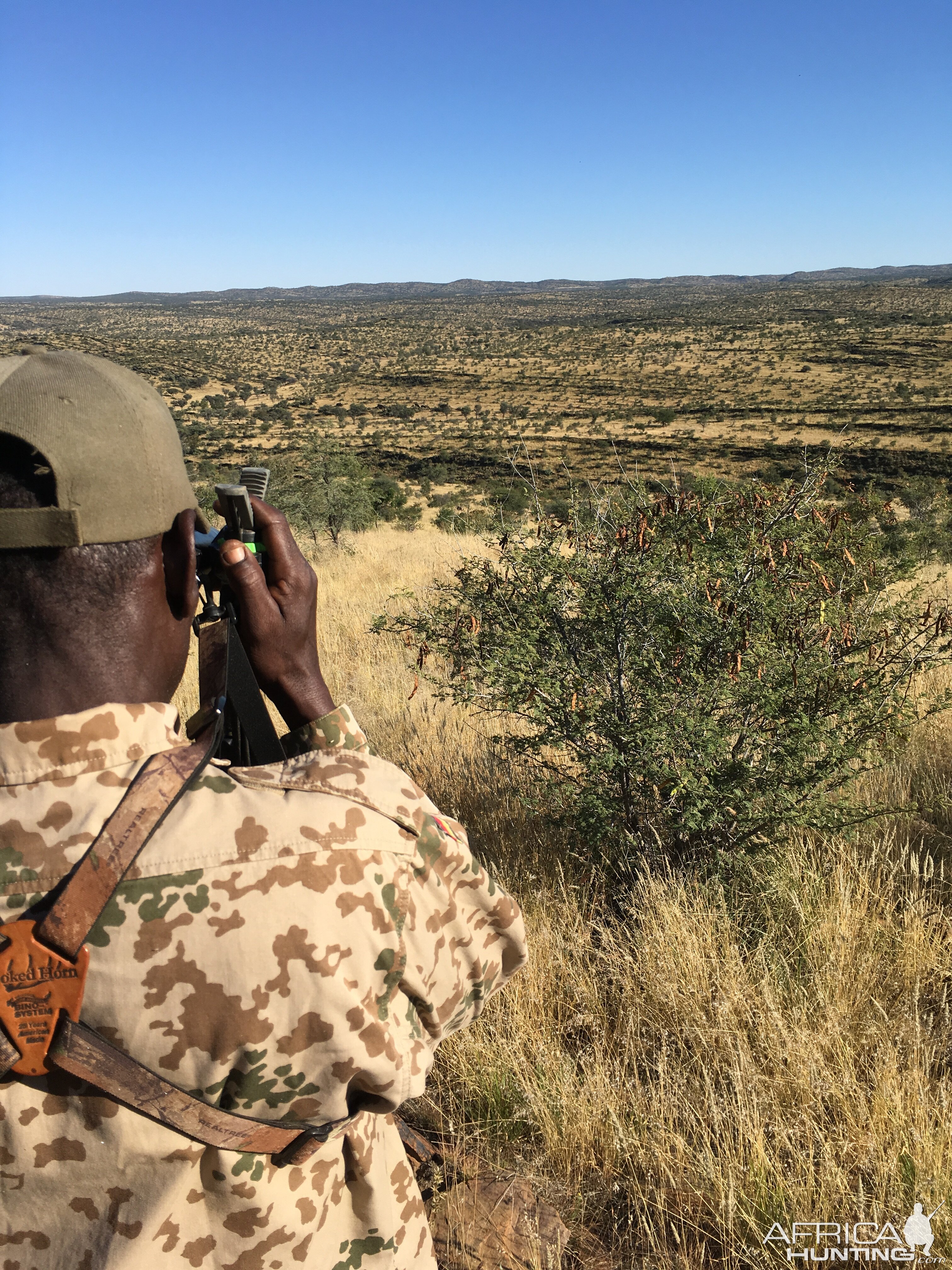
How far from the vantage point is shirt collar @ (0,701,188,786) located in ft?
3.30

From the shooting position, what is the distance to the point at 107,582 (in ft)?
3.49

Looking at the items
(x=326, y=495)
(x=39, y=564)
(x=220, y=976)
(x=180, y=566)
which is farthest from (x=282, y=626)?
(x=326, y=495)

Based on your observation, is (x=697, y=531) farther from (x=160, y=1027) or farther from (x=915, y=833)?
(x=160, y=1027)

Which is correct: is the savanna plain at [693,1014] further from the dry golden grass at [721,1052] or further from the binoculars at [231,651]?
the binoculars at [231,651]

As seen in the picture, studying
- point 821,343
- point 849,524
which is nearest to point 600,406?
point 821,343

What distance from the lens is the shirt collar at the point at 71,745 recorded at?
1.01 meters

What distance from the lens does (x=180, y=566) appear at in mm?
1142

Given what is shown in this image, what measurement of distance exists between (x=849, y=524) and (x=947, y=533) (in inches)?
496

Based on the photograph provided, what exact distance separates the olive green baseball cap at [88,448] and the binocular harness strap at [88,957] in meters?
0.30

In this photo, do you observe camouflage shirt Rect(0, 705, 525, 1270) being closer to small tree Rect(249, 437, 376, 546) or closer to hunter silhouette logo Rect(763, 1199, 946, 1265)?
hunter silhouette logo Rect(763, 1199, 946, 1265)

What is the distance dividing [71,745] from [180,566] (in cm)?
27

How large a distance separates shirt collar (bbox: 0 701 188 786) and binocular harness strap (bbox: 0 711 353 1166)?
49 mm

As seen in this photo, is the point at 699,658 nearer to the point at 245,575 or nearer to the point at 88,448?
the point at 245,575

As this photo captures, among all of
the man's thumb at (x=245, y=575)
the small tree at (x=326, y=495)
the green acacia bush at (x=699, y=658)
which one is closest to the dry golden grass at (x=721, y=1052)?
the green acacia bush at (x=699, y=658)
